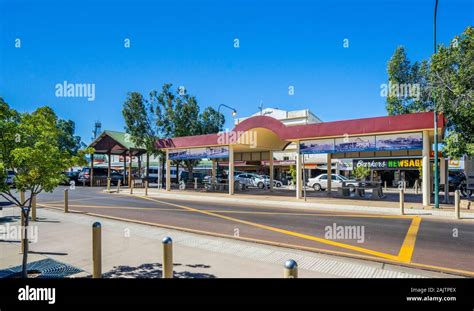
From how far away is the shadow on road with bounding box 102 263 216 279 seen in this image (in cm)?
536

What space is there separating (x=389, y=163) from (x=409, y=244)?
33.6 meters

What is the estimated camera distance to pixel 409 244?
25.5 feet

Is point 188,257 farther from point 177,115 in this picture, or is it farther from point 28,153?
point 177,115

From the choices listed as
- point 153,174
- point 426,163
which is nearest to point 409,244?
point 426,163

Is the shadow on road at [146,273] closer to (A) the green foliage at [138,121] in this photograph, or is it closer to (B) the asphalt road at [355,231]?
(B) the asphalt road at [355,231]

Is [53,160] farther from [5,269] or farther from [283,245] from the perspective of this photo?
[283,245]

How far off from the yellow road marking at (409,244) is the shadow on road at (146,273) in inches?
169

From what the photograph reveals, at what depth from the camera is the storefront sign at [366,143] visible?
15.4 metres

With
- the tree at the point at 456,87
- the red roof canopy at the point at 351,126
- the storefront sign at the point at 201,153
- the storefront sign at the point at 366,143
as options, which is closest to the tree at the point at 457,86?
the tree at the point at 456,87

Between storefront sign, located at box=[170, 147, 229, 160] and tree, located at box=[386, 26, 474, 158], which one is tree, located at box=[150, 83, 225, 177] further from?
tree, located at box=[386, 26, 474, 158]

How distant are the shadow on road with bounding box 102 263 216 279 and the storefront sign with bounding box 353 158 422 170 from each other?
3531 cm

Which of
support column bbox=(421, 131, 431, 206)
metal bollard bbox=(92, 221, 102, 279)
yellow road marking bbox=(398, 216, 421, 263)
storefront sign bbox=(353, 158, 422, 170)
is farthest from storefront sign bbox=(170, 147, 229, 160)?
storefront sign bbox=(353, 158, 422, 170)
